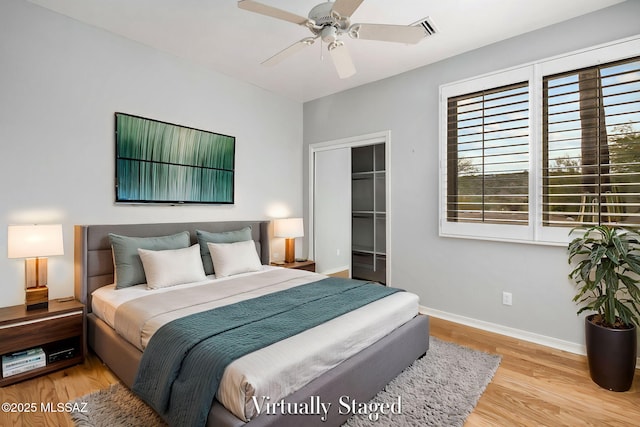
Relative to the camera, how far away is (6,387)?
2.17 metres

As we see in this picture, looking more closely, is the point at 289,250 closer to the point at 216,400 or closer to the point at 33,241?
the point at 33,241

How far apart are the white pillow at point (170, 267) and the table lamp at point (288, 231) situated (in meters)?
1.42

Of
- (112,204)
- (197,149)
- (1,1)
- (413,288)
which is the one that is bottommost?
(413,288)

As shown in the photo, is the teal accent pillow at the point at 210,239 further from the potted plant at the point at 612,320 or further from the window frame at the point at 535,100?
the potted plant at the point at 612,320

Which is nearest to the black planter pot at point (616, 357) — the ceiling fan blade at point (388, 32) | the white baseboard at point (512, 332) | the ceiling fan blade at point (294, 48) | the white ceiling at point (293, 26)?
the white baseboard at point (512, 332)

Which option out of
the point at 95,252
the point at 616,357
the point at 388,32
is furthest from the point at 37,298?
the point at 616,357

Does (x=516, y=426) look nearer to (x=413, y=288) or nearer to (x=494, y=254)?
(x=494, y=254)

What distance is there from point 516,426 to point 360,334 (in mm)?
1005

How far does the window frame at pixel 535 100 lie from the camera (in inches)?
102

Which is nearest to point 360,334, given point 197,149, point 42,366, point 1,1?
point 42,366

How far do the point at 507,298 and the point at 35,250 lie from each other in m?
3.95

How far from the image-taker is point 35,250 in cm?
233

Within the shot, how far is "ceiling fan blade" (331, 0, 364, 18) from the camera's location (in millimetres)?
1807

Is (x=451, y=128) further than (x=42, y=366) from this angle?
Yes
